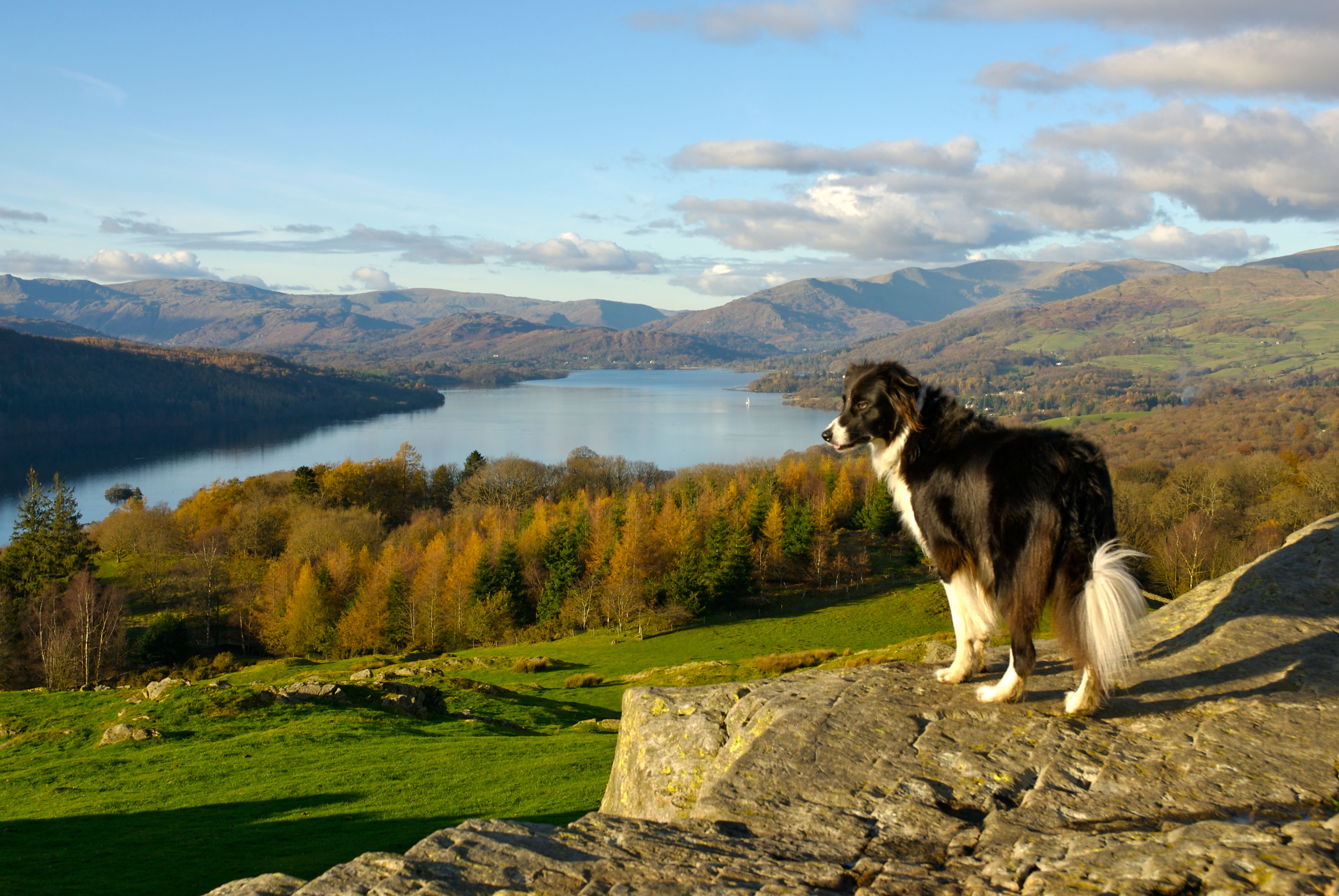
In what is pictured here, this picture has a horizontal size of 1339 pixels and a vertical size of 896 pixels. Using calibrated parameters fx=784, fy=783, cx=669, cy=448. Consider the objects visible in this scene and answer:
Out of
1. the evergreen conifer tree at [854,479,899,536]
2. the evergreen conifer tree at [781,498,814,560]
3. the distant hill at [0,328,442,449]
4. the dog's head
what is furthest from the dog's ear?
the distant hill at [0,328,442,449]

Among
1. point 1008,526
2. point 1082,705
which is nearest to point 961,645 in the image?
point 1082,705

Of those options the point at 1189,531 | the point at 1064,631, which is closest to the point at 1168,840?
the point at 1064,631

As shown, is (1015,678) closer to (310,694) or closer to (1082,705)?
(1082,705)

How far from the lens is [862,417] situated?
5578 mm

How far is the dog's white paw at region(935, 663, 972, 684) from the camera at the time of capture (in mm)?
5547

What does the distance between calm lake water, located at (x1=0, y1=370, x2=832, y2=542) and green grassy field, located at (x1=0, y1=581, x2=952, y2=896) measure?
209ft

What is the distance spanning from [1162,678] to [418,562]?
50.2m

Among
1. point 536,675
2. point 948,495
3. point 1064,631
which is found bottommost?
point 536,675

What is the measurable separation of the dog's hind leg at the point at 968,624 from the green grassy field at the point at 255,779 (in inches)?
268

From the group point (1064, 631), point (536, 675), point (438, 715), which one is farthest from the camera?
point (536, 675)

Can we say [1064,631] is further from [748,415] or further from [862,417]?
[748,415]

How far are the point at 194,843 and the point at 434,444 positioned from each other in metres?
108

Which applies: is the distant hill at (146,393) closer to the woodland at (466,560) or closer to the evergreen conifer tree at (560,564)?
the woodland at (466,560)

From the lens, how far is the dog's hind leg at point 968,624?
A: 5.26 meters
